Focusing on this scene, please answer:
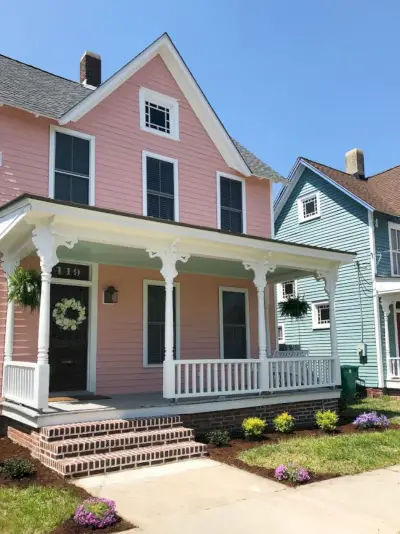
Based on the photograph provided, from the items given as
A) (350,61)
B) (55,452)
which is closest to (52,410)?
(55,452)

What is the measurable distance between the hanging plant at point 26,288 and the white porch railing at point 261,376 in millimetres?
2578

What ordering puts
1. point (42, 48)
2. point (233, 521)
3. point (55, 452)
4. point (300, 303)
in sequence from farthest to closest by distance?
point (300, 303)
point (42, 48)
point (55, 452)
point (233, 521)

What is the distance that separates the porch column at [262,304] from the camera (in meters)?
9.55

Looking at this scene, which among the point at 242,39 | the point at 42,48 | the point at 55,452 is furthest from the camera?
the point at 242,39

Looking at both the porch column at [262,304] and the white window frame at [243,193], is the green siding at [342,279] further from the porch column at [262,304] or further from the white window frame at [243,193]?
the porch column at [262,304]

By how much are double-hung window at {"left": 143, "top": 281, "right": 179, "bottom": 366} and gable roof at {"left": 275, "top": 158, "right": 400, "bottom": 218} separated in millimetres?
8853

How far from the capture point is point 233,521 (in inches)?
180

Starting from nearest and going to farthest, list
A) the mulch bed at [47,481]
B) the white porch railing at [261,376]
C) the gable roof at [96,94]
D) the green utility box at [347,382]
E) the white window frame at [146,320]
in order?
the mulch bed at [47,481] → the white porch railing at [261,376] → the gable roof at [96,94] → the white window frame at [146,320] → the green utility box at [347,382]

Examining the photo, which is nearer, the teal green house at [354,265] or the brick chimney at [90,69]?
the brick chimney at [90,69]

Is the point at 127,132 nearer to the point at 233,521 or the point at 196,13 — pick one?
the point at 196,13

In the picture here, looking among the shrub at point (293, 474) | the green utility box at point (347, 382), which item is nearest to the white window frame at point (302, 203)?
the green utility box at point (347, 382)

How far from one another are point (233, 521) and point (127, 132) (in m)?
8.71

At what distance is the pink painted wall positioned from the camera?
31.4 feet

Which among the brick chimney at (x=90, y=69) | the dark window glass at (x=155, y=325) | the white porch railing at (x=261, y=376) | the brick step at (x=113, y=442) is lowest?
the brick step at (x=113, y=442)
